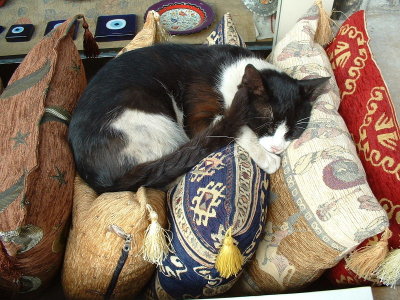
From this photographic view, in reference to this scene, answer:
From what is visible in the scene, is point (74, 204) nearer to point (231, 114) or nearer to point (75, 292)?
point (75, 292)

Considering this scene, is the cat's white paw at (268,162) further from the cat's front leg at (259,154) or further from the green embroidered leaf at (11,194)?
the green embroidered leaf at (11,194)

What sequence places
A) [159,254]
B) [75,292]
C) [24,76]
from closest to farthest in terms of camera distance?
[159,254], [75,292], [24,76]

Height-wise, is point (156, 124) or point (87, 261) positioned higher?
point (156, 124)

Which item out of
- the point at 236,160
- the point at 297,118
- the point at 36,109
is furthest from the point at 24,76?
the point at 297,118

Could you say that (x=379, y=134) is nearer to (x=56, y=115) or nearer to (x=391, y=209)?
(x=391, y=209)

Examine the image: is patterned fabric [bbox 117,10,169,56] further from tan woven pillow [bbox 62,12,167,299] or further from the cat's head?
tan woven pillow [bbox 62,12,167,299]

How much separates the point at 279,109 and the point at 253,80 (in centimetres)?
11

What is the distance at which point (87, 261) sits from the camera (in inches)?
36.3

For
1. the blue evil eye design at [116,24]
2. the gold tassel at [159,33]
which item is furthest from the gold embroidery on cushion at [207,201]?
the blue evil eye design at [116,24]

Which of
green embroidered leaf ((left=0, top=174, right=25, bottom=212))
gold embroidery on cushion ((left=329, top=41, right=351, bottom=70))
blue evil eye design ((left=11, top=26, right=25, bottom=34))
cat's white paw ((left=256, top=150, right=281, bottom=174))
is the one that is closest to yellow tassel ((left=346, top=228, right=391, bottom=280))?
cat's white paw ((left=256, top=150, right=281, bottom=174))

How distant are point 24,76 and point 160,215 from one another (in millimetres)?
647

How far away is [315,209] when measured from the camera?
93 centimetres

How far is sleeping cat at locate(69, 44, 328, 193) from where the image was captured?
41.3 inches

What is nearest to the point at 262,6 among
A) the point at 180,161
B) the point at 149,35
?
the point at 149,35
